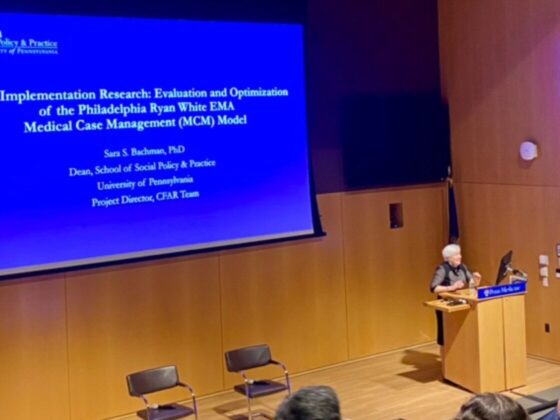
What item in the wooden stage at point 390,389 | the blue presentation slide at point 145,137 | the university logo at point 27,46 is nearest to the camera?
the university logo at point 27,46

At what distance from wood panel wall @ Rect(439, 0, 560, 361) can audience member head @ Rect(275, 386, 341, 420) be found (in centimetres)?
619

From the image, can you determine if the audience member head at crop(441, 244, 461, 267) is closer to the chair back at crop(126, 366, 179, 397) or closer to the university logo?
the chair back at crop(126, 366, 179, 397)

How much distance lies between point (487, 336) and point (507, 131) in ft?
8.14

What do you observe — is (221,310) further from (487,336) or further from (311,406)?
(311,406)

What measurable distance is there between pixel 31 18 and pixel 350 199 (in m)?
3.84

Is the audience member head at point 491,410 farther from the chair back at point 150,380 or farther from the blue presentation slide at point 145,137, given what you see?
the blue presentation slide at point 145,137

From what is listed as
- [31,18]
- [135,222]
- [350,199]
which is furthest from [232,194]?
[31,18]

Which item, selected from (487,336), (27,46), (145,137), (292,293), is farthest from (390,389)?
(27,46)

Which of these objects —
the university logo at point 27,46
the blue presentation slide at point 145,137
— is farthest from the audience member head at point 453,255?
the university logo at point 27,46

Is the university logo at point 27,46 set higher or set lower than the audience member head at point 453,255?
higher

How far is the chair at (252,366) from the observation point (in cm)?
721

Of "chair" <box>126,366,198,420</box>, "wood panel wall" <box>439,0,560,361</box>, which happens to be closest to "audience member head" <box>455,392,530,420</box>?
"chair" <box>126,366,198,420</box>

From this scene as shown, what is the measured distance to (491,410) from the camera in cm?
321

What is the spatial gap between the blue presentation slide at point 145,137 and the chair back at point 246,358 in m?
1.15
